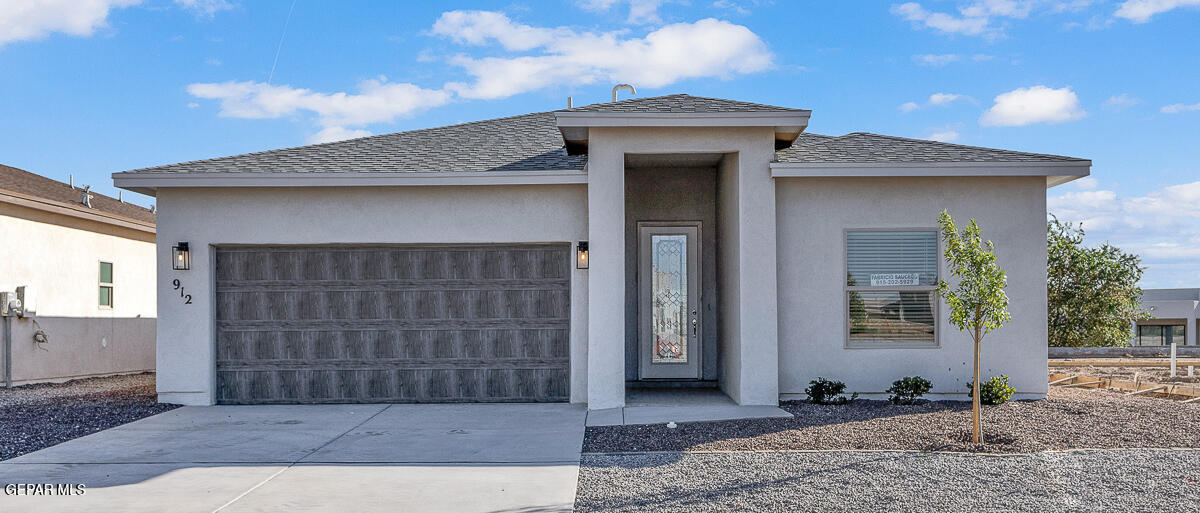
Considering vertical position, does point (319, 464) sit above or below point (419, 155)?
below

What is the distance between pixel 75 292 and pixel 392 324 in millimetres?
7721

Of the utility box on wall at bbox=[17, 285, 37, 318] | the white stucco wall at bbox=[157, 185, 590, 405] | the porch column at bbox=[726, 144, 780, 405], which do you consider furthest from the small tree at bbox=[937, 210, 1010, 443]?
the utility box on wall at bbox=[17, 285, 37, 318]

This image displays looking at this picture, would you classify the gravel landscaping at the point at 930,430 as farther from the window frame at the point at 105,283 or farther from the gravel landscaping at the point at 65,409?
the window frame at the point at 105,283

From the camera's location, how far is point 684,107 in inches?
381

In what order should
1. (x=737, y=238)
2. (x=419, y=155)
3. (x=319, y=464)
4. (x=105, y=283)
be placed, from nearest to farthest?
(x=319, y=464), (x=737, y=238), (x=419, y=155), (x=105, y=283)

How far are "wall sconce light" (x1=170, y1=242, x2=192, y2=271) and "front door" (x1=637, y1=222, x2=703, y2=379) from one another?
18.8 ft

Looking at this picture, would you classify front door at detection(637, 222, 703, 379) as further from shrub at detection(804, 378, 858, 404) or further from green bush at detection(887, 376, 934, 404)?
green bush at detection(887, 376, 934, 404)

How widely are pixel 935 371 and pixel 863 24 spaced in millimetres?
6123

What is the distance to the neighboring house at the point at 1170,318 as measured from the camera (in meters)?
36.0

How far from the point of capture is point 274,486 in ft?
19.2

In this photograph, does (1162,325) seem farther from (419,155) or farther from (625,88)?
(419,155)

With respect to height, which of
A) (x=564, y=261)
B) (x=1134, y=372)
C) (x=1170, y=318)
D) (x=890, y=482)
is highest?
(x=564, y=261)

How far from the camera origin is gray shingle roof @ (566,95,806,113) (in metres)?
Result: 9.35

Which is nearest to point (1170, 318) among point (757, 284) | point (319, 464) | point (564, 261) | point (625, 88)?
point (625, 88)
